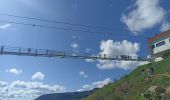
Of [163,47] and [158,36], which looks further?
[158,36]

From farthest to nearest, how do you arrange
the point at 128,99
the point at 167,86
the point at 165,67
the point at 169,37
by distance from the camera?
the point at 169,37 < the point at 165,67 < the point at 128,99 < the point at 167,86

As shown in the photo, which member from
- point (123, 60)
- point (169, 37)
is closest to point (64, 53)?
point (123, 60)

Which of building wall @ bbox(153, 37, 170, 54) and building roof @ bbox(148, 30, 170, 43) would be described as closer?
building wall @ bbox(153, 37, 170, 54)

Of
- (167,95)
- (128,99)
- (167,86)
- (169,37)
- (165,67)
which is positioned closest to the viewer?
(167,95)

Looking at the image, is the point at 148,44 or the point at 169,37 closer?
the point at 169,37

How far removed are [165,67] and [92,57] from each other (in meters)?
18.4

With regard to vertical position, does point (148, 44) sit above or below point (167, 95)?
above

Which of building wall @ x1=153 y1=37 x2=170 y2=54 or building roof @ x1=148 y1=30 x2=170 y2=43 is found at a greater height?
building roof @ x1=148 y1=30 x2=170 y2=43

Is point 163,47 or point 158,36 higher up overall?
point 158,36

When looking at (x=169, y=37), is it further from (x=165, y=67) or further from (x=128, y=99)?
(x=128, y=99)

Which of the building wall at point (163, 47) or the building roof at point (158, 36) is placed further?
the building roof at point (158, 36)

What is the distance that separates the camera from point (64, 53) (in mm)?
71688

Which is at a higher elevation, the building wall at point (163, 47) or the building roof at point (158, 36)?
the building roof at point (158, 36)

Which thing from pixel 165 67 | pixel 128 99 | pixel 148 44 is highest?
pixel 148 44
